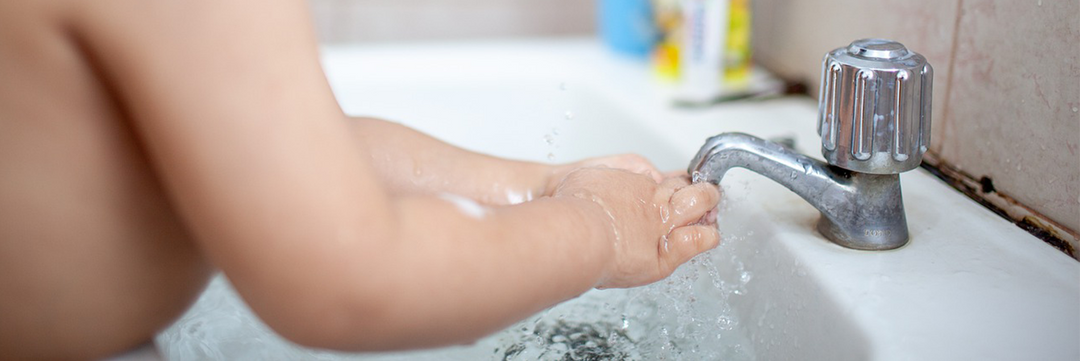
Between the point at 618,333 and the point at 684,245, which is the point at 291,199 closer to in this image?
the point at 684,245

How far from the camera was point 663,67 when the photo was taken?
45.9 inches

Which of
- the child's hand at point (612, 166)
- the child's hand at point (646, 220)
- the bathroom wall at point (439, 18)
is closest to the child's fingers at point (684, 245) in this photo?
the child's hand at point (646, 220)

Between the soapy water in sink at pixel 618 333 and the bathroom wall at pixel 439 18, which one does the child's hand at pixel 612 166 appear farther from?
the bathroom wall at pixel 439 18

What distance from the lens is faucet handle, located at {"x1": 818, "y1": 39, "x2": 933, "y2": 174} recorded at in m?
0.56

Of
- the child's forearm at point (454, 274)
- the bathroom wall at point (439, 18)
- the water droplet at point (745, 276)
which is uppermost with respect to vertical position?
the child's forearm at point (454, 274)

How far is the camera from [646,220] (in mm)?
609

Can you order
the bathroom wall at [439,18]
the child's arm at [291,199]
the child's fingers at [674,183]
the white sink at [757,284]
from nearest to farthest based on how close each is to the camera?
the child's arm at [291,199] < the white sink at [757,284] < the child's fingers at [674,183] < the bathroom wall at [439,18]

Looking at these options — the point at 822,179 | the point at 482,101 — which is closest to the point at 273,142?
the point at 822,179

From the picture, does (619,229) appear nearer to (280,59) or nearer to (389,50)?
(280,59)

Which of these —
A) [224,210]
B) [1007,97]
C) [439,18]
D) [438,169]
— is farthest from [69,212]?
[439,18]

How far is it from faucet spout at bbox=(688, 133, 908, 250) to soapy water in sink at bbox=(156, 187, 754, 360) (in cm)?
10

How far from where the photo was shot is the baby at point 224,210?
1.41ft

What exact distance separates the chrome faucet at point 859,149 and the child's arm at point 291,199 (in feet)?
0.64

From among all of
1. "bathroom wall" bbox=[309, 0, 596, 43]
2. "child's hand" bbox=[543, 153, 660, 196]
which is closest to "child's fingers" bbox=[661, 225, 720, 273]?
"child's hand" bbox=[543, 153, 660, 196]
